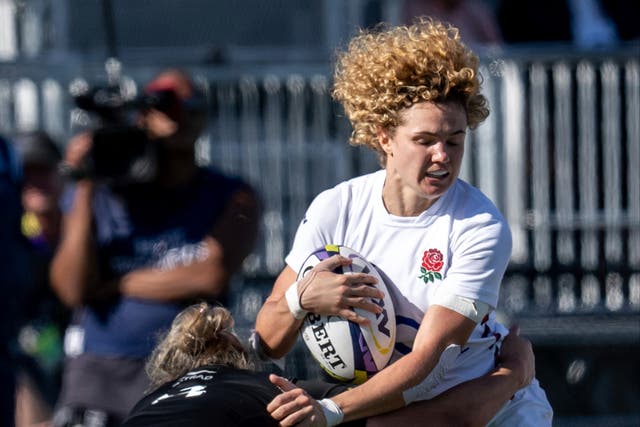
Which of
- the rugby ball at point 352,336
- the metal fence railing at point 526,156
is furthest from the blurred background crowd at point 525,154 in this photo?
the rugby ball at point 352,336

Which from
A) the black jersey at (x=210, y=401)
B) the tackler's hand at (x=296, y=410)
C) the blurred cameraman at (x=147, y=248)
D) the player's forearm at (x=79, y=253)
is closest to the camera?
the black jersey at (x=210, y=401)

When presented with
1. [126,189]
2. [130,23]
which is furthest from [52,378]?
[130,23]

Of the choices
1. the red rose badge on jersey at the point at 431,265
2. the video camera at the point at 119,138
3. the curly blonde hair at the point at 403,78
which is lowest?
the red rose badge on jersey at the point at 431,265

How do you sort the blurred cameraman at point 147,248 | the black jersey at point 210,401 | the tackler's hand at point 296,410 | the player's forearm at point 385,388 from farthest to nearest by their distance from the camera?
the blurred cameraman at point 147,248 → the player's forearm at point 385,388 → the tackler's hand at point 296,410 → the black jersey at point 210,401

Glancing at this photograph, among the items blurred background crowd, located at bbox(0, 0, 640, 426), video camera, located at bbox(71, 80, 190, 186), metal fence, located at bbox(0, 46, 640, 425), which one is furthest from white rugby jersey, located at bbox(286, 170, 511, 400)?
metal fence, located at bbox(0, 46, 640, 425)

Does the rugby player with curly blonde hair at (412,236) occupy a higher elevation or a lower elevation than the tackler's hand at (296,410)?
higher

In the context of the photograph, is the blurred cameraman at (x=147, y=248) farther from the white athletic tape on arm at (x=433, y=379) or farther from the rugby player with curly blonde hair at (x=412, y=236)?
the white athletic tape on arm at (x=433, y=379)

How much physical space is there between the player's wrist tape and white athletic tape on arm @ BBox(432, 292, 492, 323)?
0.45 metres

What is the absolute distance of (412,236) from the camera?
14.2ft

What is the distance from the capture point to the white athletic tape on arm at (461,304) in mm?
4199

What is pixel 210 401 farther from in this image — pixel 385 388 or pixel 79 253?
pixel 79 253

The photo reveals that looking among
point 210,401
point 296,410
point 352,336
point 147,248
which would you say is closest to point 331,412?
point 296,410

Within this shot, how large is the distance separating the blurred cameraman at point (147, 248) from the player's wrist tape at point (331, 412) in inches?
82.9

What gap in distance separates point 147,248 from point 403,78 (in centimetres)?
234
